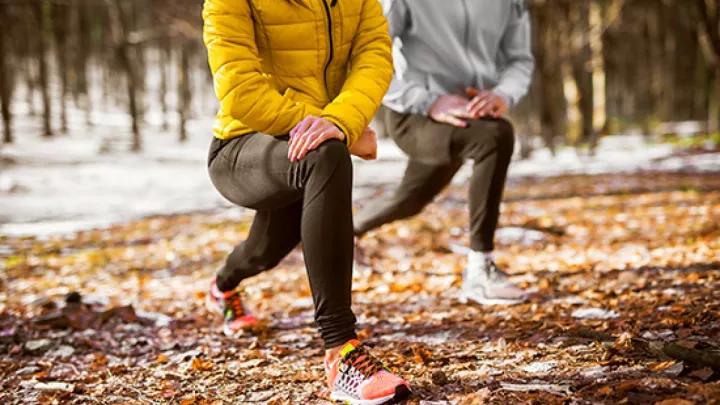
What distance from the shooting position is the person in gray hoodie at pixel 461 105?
4.16m

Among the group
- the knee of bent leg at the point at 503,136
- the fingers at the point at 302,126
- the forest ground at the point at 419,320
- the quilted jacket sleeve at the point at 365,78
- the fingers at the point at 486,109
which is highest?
the quilted jacket sleeve at the point at 365,78

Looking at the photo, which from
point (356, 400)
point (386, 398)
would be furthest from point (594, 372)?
point (356, 400)

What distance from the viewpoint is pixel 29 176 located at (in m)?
17.1

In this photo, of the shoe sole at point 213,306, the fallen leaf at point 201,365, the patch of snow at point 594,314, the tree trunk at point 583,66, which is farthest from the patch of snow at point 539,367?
the tree trunk at point 583,66

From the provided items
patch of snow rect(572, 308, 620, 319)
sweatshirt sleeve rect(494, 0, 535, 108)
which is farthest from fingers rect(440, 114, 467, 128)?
patch of snow rect(572, 308, 620, 319)

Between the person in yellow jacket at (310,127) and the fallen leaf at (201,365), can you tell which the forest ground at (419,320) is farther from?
the person in yellow jacket at (310,127)

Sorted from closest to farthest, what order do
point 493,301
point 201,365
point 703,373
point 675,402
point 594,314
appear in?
point 675,402 < point 703,373 < point 201,365 < point 594,314 < point 493,301

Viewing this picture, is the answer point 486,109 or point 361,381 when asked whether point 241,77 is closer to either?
point 361,381

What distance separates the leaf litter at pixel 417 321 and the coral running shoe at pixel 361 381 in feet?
0.29

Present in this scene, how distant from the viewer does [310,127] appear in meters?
2.65

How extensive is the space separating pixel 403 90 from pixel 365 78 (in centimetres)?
132

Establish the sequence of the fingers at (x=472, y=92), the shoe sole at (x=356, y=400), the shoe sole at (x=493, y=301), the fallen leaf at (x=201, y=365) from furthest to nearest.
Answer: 1. the fingers at (x=472, y=92)
2. the shoe sole at (x=493, y=301)
3. the fallen leaf at (x=201, y=365)
4. the shoe sole at (x=356, y=400)

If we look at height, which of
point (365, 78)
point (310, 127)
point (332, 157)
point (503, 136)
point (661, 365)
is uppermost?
point (365, 78)

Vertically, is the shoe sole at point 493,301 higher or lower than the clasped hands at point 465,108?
lower
